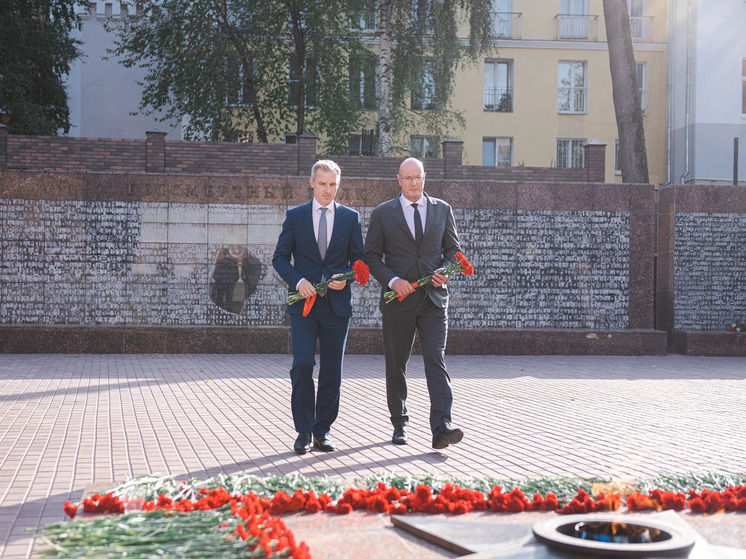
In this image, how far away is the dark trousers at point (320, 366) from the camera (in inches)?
254

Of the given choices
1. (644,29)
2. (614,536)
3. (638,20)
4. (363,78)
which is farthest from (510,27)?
(614,536)

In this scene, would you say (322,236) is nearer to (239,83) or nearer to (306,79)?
(306,79)

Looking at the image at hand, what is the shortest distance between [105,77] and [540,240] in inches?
921

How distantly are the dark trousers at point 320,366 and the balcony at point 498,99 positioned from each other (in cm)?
3010

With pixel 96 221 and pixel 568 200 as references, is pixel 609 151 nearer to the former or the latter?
pixel 568 200

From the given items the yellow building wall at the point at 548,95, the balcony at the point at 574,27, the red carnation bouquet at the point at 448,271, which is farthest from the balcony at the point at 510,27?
the red carnation bouquet at the point at 448,271

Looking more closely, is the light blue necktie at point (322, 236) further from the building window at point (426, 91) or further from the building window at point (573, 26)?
the building window at point (573, 26)

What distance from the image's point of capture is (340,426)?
7.62 meters

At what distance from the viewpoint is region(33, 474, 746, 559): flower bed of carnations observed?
3463 mm

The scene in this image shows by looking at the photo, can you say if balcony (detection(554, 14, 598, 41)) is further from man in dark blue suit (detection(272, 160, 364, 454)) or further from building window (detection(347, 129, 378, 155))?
man in dark blue suit (detection(272, 160, 364, 454))

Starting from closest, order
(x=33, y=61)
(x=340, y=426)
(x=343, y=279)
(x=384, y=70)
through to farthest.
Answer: (x=343, y=279), (x=340, y=426), (x=384, y=70), (x=33, y=61)

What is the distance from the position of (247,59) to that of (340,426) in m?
22.2

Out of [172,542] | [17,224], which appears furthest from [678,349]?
[172,542]

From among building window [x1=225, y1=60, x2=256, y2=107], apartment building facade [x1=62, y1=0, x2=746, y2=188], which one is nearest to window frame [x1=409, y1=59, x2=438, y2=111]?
apartment building facade [x1=62, y1=0, x2=746, y2=188]
